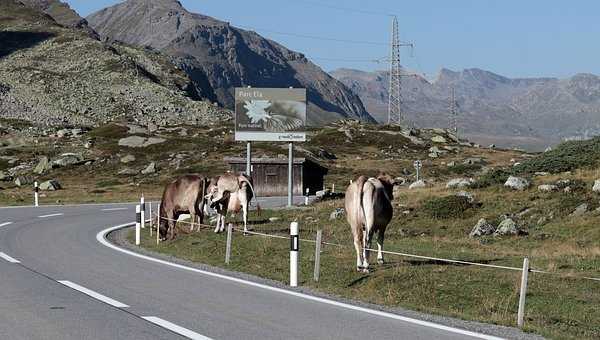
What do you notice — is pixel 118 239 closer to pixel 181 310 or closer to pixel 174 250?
pixel 174 250

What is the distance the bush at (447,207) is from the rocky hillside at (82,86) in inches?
4395

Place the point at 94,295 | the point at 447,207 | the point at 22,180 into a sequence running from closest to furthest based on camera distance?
the point at 94,295
the point at 447,207
the point at 22,180

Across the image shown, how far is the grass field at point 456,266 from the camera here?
1406cm

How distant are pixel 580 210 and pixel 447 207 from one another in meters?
5.25

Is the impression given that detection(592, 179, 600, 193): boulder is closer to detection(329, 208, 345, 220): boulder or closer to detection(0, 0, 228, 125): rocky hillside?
detection(329, 208, 345, 220): boulder

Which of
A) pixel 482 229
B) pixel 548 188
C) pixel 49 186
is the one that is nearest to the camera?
pixel 482 229

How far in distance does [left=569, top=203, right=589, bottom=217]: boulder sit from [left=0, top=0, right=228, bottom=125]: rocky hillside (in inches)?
4583

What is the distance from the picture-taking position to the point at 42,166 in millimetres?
87375

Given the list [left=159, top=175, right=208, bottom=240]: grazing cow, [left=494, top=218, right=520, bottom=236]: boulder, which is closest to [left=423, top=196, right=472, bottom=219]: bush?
[left=494, top=218, right=520, bottom=236]: boulder

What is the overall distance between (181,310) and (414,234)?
1902cm

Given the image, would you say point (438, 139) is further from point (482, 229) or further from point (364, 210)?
point (364, 210)

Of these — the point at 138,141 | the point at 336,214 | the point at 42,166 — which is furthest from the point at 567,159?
the point at 138,141

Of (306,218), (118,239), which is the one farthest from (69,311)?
(306,218)

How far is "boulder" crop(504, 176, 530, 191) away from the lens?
36.8 meters
